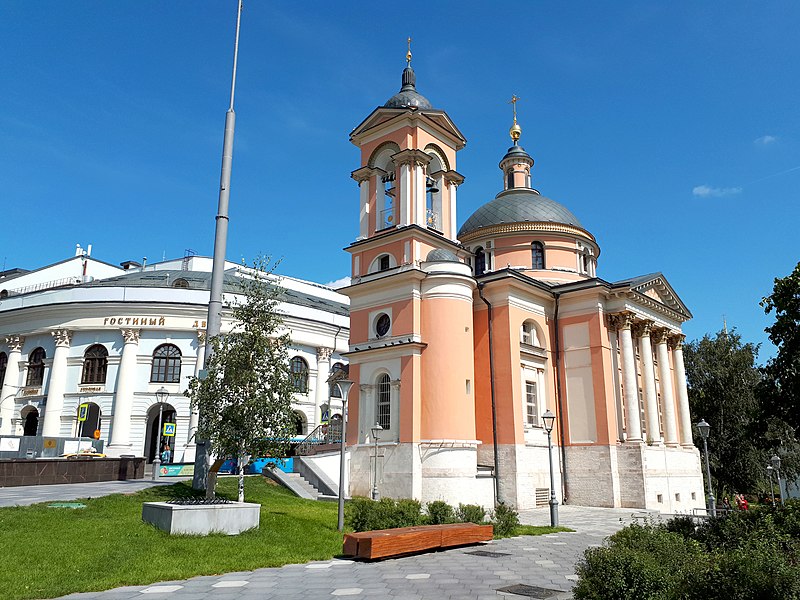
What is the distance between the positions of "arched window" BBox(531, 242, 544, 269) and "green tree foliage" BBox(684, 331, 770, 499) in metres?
15.3

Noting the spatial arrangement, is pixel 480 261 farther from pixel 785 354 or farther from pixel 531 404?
pixel 785 354

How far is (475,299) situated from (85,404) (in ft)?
84.5

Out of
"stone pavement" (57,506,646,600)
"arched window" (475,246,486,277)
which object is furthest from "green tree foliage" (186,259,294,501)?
"arched window" (475,246,486,277)

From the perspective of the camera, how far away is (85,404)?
130ft

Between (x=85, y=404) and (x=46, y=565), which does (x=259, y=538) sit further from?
(x=85, y=404)

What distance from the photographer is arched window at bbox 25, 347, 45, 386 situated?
43219mm

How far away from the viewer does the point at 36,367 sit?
143 ft

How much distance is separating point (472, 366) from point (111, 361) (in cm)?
2623

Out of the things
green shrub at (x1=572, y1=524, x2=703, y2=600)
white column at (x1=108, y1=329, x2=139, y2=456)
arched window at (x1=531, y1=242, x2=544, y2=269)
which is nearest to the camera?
green shrub at (x1=572, y1=524, x2=703, y2=600)

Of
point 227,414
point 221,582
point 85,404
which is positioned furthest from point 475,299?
point 85,404

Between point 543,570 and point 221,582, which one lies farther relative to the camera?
point 543,570

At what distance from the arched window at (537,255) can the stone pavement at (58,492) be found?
2259cm

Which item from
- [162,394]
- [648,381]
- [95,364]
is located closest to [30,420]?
[95,364]

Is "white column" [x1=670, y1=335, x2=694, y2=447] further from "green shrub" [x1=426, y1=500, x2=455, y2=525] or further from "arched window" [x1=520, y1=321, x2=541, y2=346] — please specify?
"green shrub" [x1=426, y1=500, x2=455, y2=525]
